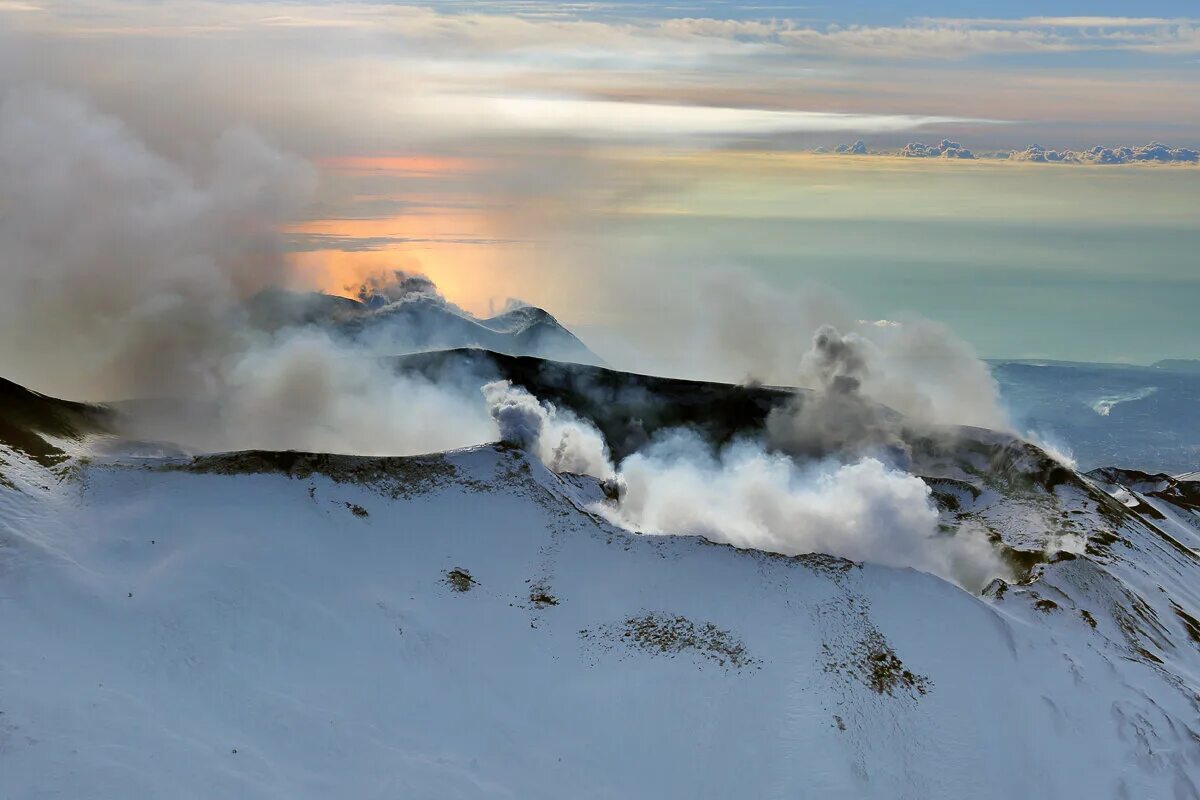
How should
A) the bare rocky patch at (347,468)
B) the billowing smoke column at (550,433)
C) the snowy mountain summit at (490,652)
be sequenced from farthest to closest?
1. the billowing smoke column at (550,433)
2. the bare rocky patch at (347,468)
3. the snowy mountain summit at (490,652)

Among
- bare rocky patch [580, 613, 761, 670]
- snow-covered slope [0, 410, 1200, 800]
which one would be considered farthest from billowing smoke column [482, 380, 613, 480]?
bare rocky patch [580, 613, 761, 670]

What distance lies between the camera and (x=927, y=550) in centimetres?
10881

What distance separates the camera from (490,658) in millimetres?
74125

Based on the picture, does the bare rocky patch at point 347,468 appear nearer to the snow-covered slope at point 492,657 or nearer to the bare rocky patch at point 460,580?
the snow-covered slope at point 492,657

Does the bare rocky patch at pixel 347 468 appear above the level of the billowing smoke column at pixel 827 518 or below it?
above

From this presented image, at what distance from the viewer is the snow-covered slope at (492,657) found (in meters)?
60.2

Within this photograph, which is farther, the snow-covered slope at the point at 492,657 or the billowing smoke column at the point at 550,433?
the billowing smoke column at the point at 550,433

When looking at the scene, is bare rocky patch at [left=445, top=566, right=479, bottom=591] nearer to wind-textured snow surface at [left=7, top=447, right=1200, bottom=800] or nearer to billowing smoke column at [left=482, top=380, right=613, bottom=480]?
wind-textured snow surface at [left=7, top=447, right=1200, bottom=800]

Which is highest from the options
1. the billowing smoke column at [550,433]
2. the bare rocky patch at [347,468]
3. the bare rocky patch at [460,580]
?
the bare rocky patch at [347,468]

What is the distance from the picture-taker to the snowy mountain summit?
60.5 meters

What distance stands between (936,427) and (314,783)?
121 metres

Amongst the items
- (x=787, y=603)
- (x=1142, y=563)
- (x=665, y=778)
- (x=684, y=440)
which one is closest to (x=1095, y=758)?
(x=787, y=603)

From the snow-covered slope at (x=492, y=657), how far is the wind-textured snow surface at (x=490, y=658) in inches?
8.1

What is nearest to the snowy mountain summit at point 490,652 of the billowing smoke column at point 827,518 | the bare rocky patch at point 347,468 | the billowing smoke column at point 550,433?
the bare rocky patch at point 347,468
